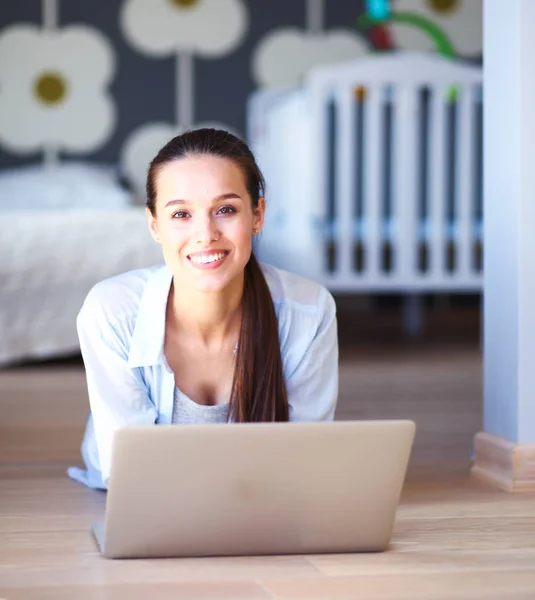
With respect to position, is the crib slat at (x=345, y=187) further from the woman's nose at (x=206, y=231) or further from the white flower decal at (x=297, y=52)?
the woman's nose at (x=206, y=231)

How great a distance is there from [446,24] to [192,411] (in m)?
3.59

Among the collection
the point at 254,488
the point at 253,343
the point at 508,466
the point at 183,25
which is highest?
the point at 183,25

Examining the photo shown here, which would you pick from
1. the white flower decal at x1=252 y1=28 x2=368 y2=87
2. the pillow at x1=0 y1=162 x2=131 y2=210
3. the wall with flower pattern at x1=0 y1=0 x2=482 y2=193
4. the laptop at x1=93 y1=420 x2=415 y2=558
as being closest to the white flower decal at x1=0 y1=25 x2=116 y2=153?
the wall with flower pattern at x1=0 y1=0 x2=482 y2=193

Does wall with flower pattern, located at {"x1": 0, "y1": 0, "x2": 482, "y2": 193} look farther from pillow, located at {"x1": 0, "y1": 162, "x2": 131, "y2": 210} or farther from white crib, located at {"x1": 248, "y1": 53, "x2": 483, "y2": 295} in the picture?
white crib, located at {"x1": 248, "y1": 53, "x2": 483, "y2": 295}

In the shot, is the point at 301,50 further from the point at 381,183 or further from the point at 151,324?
the point at 151,324

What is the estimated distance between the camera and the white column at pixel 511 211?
165cm

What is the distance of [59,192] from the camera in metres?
3.97

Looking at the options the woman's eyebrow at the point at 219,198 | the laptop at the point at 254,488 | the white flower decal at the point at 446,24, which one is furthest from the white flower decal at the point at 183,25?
the laptop at the point at 254,488

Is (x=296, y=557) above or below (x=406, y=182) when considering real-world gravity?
below

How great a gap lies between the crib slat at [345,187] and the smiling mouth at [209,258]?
1964 mm

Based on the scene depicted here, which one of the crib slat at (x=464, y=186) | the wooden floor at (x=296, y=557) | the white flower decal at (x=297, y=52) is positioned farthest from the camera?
the white flower decal at (x=297, y=52)

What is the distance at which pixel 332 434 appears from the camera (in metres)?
1.16

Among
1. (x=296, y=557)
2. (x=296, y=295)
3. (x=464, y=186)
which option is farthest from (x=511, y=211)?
(x=464, y=186)

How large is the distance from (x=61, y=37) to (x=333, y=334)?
330 centimetres
